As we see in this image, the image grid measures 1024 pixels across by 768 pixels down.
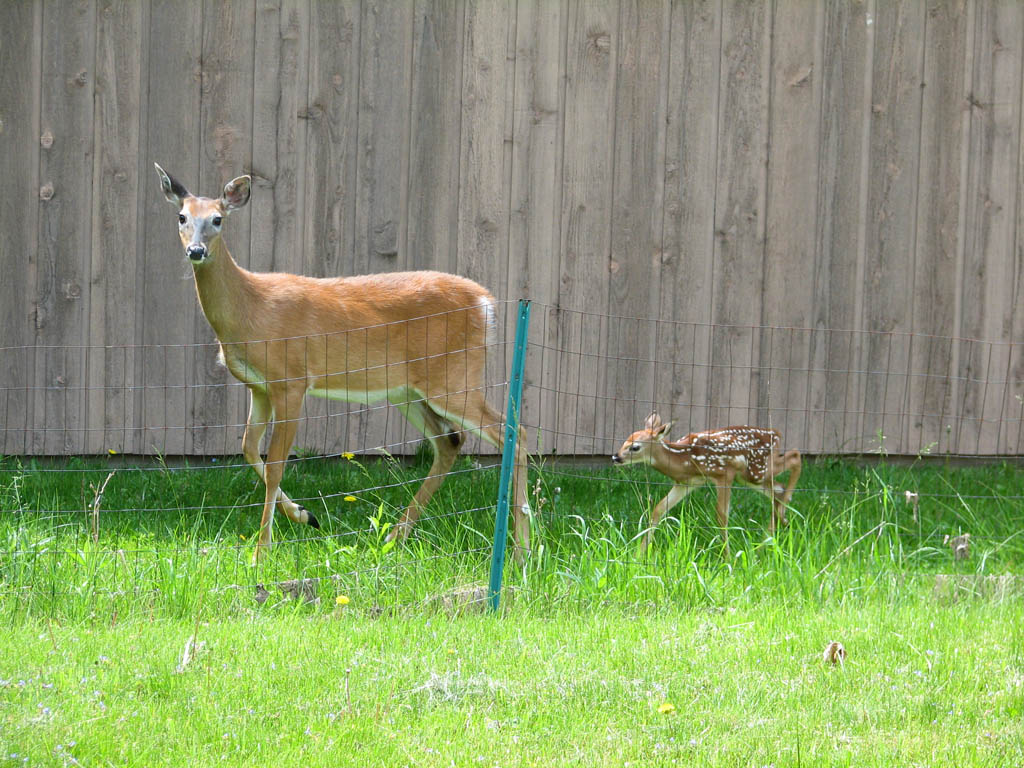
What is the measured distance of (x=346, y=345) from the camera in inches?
252

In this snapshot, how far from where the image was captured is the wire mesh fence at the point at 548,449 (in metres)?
5.52

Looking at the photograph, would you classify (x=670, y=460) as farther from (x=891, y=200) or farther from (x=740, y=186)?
(x=891, y=200)

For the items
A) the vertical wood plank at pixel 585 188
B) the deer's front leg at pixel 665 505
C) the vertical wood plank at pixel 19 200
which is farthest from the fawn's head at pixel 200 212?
the deer's front leg at pixel 665 505

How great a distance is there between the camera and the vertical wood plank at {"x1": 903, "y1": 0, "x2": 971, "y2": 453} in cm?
775

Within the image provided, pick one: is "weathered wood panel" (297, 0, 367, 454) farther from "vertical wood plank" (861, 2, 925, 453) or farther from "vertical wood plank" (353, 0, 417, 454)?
"vertical wood plank" (861, 2, 925, 453)

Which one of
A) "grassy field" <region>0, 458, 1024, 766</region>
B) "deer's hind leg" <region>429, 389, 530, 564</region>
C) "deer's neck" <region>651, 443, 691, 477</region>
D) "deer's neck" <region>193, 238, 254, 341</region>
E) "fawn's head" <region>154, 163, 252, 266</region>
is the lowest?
"grassy field" <region>0, 458, 1024, 766</region>

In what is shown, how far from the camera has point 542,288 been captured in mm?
7484

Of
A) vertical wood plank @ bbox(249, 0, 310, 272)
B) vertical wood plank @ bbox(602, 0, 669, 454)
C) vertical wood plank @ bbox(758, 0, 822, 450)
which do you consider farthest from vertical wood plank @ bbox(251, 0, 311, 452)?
vertical wood plank @ bbox(758, 0, 822, 450)

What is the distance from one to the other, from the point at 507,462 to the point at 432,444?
1805 millimetres

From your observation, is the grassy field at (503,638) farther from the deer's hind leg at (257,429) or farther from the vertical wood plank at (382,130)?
the vertical wood plank at (382,130)

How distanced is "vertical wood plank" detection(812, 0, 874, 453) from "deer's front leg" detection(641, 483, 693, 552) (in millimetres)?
1938

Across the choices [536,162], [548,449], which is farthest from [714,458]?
[536,162]

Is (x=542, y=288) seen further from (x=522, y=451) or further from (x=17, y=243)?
(x=17, y=243)

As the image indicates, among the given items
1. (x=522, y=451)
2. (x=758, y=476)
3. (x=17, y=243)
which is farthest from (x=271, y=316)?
(x=758, y=476)
